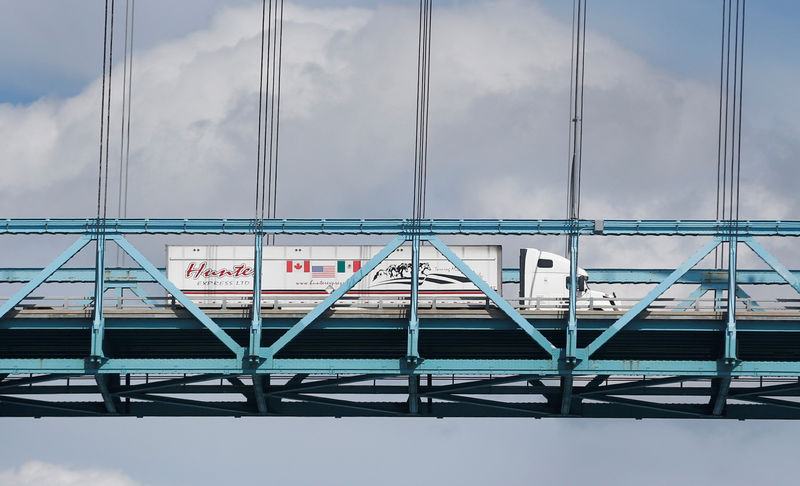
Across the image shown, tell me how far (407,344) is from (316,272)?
759 cm

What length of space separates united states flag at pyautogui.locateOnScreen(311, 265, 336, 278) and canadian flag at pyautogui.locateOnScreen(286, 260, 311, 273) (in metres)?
0.24

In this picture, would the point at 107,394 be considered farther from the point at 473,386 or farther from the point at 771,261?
the point at 771,261

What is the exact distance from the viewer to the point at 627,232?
56594 mm

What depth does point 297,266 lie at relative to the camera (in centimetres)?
6222

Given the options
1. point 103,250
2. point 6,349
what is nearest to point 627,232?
Answer: point 103,250

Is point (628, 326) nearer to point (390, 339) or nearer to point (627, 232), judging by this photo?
point (627, 232)

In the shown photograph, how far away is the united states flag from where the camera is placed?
203 ft

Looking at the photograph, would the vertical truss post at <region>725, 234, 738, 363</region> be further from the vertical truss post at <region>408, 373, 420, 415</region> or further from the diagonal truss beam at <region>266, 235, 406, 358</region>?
the diagonal truss beam at <region>266, 235, 406, 358</region>

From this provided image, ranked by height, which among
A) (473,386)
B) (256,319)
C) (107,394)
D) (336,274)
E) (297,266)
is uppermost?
(297,266)

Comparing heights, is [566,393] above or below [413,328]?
below

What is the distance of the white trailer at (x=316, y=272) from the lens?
6109cm

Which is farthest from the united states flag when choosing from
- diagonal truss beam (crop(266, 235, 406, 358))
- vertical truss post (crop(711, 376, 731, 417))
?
vertical truss post (crop(711, 376, 731, 417))

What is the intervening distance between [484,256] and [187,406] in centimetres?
1275

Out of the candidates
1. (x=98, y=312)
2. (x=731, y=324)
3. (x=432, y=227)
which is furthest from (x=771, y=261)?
(x=98, y=312)
